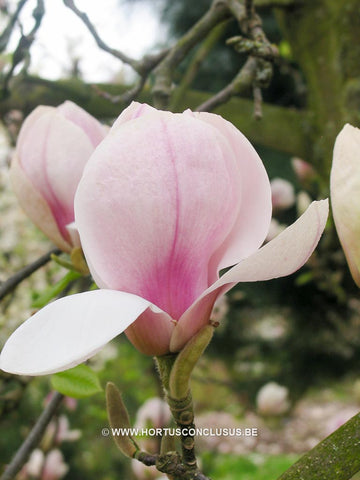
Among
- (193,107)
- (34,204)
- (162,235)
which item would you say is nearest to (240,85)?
(34,204)

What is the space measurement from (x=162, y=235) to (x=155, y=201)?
0.07 feet

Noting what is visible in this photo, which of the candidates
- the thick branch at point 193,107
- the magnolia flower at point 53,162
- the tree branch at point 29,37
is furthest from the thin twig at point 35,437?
the thick branch at point 193,107

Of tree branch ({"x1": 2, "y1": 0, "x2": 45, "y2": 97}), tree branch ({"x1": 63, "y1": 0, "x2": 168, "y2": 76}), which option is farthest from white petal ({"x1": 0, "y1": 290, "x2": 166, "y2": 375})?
tree branch ({"x1": 2, "y1": 0, "x2": 45, "y2": 97})

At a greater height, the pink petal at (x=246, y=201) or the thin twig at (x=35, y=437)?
the pink petal at (x=246, y=201)

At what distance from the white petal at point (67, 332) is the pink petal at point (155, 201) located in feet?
0.13

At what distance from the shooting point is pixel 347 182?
12.9 inches

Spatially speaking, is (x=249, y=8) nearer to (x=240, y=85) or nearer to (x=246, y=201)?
(x=240, y=85)

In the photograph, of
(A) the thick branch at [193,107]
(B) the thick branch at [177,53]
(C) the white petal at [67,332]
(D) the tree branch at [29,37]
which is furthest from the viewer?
(A) the thick branch at [193,107]

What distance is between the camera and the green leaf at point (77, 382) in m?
0.52

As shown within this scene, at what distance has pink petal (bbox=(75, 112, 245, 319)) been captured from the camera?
295mm

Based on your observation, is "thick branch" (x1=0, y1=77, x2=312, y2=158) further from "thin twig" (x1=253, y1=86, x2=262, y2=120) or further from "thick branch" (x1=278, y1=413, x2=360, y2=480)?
"thick branch" (x1=278, y1=413, x2=360, y2=480)

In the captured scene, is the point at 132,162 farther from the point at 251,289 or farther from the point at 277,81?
the point at 251,289

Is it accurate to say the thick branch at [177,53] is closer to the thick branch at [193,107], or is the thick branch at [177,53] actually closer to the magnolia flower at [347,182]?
the magnolia flower at [347,182]

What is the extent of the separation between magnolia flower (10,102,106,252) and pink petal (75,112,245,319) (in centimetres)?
21
